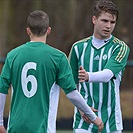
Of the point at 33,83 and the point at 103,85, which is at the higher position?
the point at 33,83

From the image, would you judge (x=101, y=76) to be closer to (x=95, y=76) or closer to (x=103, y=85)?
(x=95, y=76)

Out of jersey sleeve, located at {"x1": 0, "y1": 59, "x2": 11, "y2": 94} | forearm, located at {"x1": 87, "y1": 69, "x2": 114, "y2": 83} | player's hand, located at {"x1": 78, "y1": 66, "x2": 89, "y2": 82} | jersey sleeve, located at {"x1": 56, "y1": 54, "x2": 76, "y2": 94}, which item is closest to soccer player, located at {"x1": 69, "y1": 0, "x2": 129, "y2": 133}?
forearm, located at {"x1": 87, "y1": 69, "x2": 114, "y2": 83}

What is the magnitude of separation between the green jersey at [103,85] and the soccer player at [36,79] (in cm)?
117

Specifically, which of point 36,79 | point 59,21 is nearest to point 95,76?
point 36,79

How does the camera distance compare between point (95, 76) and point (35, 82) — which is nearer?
point (35, 82)

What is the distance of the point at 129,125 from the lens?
12.6 meters

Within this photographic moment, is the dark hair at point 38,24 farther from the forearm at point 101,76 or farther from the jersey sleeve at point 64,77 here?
the forearm at point 101,76

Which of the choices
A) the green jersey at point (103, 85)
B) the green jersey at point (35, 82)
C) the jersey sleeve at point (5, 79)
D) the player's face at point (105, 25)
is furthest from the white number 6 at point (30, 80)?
the player's face at point (105, 25)

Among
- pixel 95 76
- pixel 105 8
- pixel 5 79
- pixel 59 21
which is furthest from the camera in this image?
pixel 59 21

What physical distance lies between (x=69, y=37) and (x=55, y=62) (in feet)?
32.7

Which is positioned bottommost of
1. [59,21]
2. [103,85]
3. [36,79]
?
[59,21]

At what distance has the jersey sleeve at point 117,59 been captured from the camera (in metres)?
7.18

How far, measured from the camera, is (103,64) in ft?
24.1

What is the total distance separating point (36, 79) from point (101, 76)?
A: 1.09 meters
